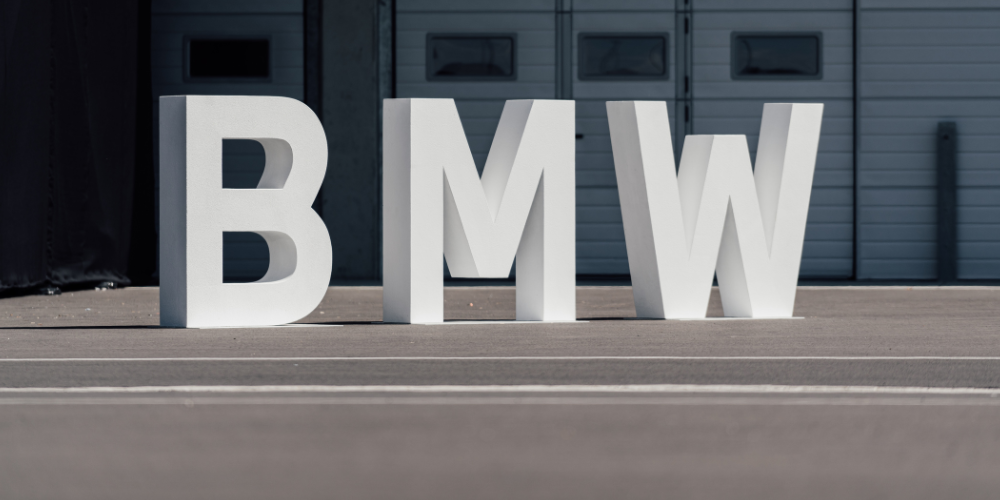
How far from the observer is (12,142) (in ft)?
44.6

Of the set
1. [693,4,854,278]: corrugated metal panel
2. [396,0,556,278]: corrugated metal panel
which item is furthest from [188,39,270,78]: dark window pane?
[693,4,854,278]: corrugated metal panel

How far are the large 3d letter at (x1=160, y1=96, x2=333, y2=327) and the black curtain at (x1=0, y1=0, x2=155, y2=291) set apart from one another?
16.2ft

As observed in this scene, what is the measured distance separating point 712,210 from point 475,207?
6.27ft

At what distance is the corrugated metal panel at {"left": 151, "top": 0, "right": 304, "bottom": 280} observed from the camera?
1828 centimetres

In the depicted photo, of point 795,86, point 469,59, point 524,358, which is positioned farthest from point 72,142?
point 795,86
